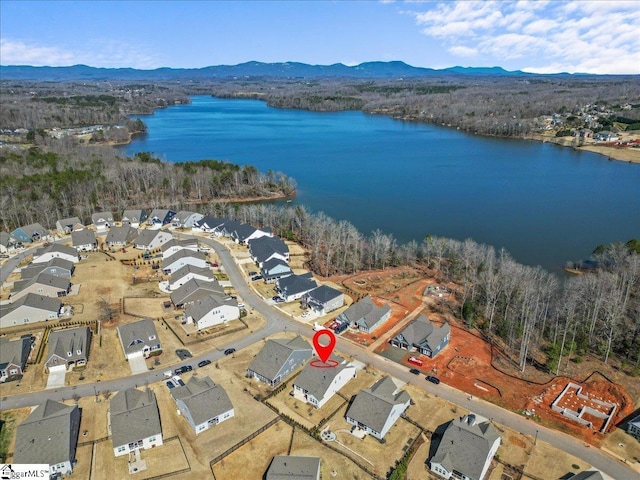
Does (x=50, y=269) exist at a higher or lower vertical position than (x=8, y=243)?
higher

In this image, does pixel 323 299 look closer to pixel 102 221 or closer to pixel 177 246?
pixel 177 246

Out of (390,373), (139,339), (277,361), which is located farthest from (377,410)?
(139,339)

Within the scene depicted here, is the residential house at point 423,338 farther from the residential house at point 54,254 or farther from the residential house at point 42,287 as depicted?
the residential house at point 54,254

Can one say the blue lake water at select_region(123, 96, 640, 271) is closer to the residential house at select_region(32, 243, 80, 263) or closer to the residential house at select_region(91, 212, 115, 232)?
the residential house at select_region(91, 212, 115, 232)

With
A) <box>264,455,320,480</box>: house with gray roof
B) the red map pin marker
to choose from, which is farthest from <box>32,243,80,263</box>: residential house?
<box>264,455,320,480</box>: house with gray roof

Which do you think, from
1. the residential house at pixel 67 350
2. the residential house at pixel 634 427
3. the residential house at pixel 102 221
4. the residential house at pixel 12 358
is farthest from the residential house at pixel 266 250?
the residential house at pixel 634 427

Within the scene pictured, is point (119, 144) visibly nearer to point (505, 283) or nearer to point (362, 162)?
point (362, 162)
